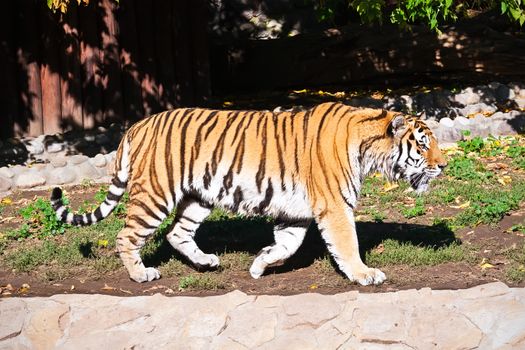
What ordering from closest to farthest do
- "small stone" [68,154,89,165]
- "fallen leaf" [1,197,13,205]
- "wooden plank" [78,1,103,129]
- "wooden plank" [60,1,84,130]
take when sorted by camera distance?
"fallen leaf" [1,197,13,205] < "small stone" [68,154,89,165] < "wooden plank" [60,1,84,130] < "wooden plank" [78,1,103,129]

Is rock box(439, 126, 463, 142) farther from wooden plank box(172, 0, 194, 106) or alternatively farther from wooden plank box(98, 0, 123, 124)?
wooden plank box(98, 0, 123, 124)

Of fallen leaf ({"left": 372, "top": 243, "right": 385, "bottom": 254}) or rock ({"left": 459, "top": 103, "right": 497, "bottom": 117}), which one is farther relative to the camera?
rock ({"left": 459, "top": 103, "right": 497, "bottom": 117})

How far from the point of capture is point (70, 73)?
13469 mm

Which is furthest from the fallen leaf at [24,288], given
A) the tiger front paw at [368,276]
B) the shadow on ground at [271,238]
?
the tiger front paw at [368,276]

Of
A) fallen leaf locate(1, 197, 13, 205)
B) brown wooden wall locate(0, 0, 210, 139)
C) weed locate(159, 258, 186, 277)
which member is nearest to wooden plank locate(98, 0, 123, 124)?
brown wooden wall locate(0, 0, 210, 139)

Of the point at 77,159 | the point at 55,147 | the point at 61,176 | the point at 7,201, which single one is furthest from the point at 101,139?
the point at 7,201

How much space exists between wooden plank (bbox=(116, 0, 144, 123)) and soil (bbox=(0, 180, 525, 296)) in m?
5.48

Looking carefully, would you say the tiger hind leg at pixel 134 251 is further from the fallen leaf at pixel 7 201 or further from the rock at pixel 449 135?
the rock at pixel 449 135

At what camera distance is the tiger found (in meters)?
7.51

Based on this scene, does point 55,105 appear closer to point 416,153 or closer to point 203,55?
point 203,55

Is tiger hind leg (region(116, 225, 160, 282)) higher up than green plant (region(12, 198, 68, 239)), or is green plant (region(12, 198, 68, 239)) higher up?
tiger hind leg (region(116, 225, 160, 282))

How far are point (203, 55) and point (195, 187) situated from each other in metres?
7.32

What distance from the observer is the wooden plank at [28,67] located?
516 inches

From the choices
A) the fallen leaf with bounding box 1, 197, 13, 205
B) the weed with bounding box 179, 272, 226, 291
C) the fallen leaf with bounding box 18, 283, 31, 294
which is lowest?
the fallen leaf with bounding box 18, 283, 31, 294
